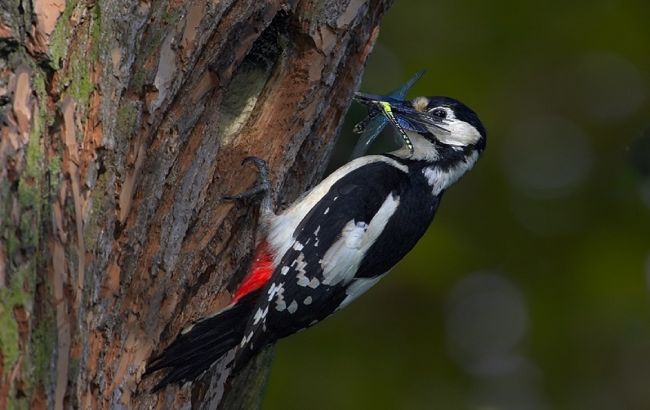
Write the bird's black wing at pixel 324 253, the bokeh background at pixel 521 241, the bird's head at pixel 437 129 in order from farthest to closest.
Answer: the bokeh background at pixel 521 241 → the bird's head at pixel 437 129 → the bird's black wing at pixel 324 253

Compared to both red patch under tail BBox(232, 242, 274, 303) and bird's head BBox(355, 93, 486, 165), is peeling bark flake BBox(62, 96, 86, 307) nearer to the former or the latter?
red patch under tail BBox(232, 242, 274, 303)

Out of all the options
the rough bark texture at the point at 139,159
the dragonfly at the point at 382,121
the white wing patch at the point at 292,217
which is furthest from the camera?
the dragonfly at the point at 382,121

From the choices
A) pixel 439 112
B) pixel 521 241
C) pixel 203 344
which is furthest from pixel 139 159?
pixel 521 241

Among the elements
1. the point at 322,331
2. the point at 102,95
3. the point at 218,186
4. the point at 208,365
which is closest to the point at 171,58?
the point at 102,95

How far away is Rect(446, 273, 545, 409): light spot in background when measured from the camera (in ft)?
21.2

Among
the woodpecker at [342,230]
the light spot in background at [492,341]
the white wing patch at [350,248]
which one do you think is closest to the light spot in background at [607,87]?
the light spot in background at [492,341]

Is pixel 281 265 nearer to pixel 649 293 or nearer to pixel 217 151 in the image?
pixel 217 151

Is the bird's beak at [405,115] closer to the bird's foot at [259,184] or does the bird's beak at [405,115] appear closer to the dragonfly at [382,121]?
the dragonfly at [382,121]

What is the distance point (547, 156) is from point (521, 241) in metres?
0.61

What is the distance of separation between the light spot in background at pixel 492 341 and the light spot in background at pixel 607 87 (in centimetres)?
117

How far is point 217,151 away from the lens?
137 inches

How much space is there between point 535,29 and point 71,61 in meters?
4.20

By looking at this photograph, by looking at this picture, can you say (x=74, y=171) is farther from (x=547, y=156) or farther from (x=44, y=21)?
(x=547, y=156)

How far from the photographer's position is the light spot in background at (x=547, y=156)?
21.5 feet
